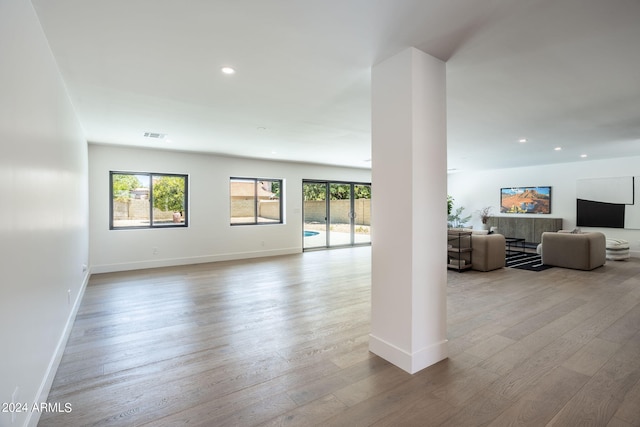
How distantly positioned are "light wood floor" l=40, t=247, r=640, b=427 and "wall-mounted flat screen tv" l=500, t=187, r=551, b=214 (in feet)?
15.9

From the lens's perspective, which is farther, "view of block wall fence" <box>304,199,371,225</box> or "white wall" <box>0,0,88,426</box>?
"view of block wall fence" <box>304,199,371,225</box>

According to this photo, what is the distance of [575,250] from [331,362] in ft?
20.1

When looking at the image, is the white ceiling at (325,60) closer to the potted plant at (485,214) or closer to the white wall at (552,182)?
the white wall at (552,182)

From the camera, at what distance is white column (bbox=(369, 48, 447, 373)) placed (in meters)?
2.42

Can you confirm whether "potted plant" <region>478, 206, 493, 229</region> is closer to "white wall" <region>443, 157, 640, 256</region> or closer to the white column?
"white wall" <region>443, 157, 640, 256</region>

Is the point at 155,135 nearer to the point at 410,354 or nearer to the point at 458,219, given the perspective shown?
the point at 410,354

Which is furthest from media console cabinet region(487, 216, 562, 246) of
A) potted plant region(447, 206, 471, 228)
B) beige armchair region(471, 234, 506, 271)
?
beige armchair region(471, 234, 506, 271)

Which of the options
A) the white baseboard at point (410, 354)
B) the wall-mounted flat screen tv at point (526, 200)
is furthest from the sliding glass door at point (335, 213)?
the white baseboard at point (410, 354)

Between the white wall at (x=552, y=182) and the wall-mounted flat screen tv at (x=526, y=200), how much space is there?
130 millimetres

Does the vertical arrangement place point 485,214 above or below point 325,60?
below

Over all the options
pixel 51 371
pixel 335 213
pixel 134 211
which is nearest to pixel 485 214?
pixel 335 213

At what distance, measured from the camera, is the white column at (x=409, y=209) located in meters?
2.42

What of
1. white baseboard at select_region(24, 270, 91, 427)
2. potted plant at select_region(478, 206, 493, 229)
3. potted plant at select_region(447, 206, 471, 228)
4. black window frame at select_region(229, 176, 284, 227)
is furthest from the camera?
potted plant at select_region(447, 206, 471, 228)

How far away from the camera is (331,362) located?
2.57 m
